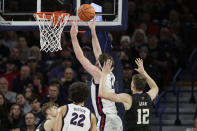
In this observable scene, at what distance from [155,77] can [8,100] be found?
11.1 ft

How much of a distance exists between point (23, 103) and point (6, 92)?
2.51 feet

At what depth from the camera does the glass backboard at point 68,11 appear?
934 centimetres

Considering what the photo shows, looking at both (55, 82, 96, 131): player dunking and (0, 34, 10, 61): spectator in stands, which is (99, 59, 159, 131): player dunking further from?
(0, 34, 10, 61): spectator in stands

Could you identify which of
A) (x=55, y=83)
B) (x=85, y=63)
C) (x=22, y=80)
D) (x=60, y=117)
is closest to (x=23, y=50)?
(x=22, y=80)

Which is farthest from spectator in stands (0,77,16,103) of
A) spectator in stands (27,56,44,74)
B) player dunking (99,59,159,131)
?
player dunking (99,59,159,131)

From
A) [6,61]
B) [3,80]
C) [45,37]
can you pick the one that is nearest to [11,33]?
[6,61]

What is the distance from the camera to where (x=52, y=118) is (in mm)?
8320

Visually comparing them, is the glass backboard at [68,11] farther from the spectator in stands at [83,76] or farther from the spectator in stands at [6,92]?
the spectator in stands at [83,76]

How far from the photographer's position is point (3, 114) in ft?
38.1

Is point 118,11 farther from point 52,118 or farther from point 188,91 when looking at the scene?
point 188,91

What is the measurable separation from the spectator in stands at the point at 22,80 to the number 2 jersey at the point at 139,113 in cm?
501

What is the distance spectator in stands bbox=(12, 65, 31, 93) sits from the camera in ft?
41.8

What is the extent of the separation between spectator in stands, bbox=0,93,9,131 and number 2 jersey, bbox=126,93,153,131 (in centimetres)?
410

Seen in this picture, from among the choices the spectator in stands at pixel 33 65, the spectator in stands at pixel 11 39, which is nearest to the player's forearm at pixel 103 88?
the spectator in stands at pixel 33 65
